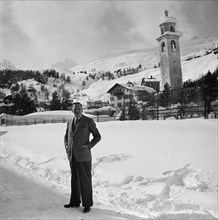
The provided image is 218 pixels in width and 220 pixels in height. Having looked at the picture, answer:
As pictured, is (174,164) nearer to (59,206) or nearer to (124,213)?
(124,213)

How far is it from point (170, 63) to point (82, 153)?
177ft

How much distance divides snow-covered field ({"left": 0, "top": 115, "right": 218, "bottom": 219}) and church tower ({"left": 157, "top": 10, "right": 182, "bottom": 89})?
46.4 meters

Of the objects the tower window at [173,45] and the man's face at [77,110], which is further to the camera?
the tower window at [173,45]

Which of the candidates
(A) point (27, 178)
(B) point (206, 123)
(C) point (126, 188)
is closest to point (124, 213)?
(C) point (126, 188)

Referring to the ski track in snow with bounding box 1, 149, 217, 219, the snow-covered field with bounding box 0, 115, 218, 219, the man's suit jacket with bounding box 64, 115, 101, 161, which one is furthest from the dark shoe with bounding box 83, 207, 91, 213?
the man's suit jacket with bounding box 64, 115, 101, 161

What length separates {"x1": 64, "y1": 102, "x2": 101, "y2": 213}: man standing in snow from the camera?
13.6 ft

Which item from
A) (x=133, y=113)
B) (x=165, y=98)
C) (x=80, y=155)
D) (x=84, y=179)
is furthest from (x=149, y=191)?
(x=133, y=113)

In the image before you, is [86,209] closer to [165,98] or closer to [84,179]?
[84,179]

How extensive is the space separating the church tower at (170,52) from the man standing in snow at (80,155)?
51.8 meters

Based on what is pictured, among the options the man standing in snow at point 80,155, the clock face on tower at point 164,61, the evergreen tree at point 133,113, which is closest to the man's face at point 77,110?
the man standing in snow at point 80,155

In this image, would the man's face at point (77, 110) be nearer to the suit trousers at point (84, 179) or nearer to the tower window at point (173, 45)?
the suit trousers at point (84, 179)

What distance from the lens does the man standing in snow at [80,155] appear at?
13.6 feet

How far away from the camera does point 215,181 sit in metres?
5.79

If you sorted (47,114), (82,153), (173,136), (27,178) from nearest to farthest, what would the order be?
1. (82,153)
2. (27,178)
3. (173,136)
4. (47,114)
